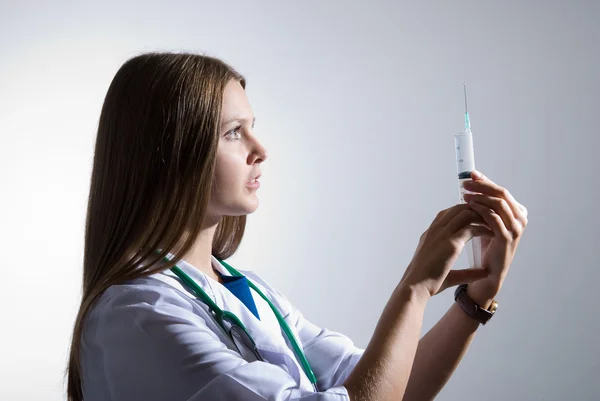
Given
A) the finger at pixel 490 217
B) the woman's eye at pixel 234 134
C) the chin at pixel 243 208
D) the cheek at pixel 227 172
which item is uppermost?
the woman's eye at pixel 234 134

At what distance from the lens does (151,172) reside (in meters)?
1.11

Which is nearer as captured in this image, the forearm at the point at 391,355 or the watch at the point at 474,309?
the forearm at the point at 391,355

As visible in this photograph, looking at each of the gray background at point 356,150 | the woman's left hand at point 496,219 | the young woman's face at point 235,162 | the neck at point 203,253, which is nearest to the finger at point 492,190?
the woman's left hand at point 496,219

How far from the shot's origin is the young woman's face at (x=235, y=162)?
1.14m

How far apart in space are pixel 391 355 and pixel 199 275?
1.23 feet

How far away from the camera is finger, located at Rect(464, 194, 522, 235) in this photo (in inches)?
41.9

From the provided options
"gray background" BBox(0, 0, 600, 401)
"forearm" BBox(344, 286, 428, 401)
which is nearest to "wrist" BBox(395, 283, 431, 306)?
"forearm" BBox(344, 286, 428, 401)

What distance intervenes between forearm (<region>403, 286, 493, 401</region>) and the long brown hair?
51 centimetres

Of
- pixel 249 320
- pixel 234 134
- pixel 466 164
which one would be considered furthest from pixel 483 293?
pixel 234 134

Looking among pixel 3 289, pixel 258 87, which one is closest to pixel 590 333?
pixel 258 87

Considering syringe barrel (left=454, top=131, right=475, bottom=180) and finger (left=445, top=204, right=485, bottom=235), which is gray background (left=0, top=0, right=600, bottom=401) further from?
finger (left=445, top=204, right=485, bottom=235)

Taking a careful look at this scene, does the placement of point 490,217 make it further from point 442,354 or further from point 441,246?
point 442,354

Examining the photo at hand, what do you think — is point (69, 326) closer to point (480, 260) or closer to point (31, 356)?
point (31, 356)

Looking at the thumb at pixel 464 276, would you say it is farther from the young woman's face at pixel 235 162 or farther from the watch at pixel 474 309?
the young woman's face at pixel 235 162
